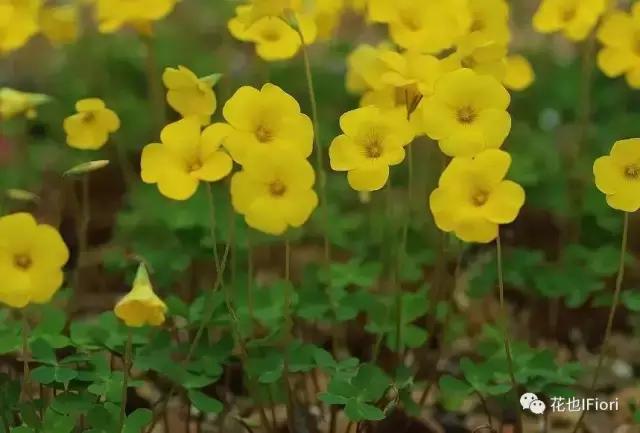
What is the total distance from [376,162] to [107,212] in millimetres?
826

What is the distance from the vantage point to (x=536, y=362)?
0.98 m

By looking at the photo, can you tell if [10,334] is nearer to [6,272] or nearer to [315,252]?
[6,272]

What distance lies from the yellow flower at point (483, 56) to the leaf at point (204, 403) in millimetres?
416

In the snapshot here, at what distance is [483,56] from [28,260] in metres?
0.48

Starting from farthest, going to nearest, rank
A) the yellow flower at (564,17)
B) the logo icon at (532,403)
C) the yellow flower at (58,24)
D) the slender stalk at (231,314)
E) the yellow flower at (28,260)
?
the yellow flower at (58,24), the yellow flower at (564,17), the logo icon at (532,403), the slender stalk at (231,314), the yellow flower at (28,260)

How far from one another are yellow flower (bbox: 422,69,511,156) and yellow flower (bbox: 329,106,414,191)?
27mm

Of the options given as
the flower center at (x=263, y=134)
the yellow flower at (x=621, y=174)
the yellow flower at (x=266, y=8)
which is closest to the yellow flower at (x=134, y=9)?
the yellow flower at (x=266, y=8)

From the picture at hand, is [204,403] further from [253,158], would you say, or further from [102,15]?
[102,15]

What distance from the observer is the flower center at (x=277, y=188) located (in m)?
0.83

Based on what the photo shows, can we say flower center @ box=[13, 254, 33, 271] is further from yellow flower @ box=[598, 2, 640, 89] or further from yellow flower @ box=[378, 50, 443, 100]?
yellow flower @ box=[598, 2, 640, 89]

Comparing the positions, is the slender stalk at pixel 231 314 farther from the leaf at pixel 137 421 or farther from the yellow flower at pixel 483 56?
the yellow flower at pixel 483 56

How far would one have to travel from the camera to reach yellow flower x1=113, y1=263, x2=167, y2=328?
803mm

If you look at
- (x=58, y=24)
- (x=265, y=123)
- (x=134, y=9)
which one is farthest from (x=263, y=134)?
(x=58, y=24)

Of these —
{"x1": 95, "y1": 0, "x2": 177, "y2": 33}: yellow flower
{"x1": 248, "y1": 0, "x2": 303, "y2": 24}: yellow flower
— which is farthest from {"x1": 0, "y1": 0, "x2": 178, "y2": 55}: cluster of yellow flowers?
{"x1": 248, "y1": 0, "x2": 303, "y2": 24}: yellow flower
